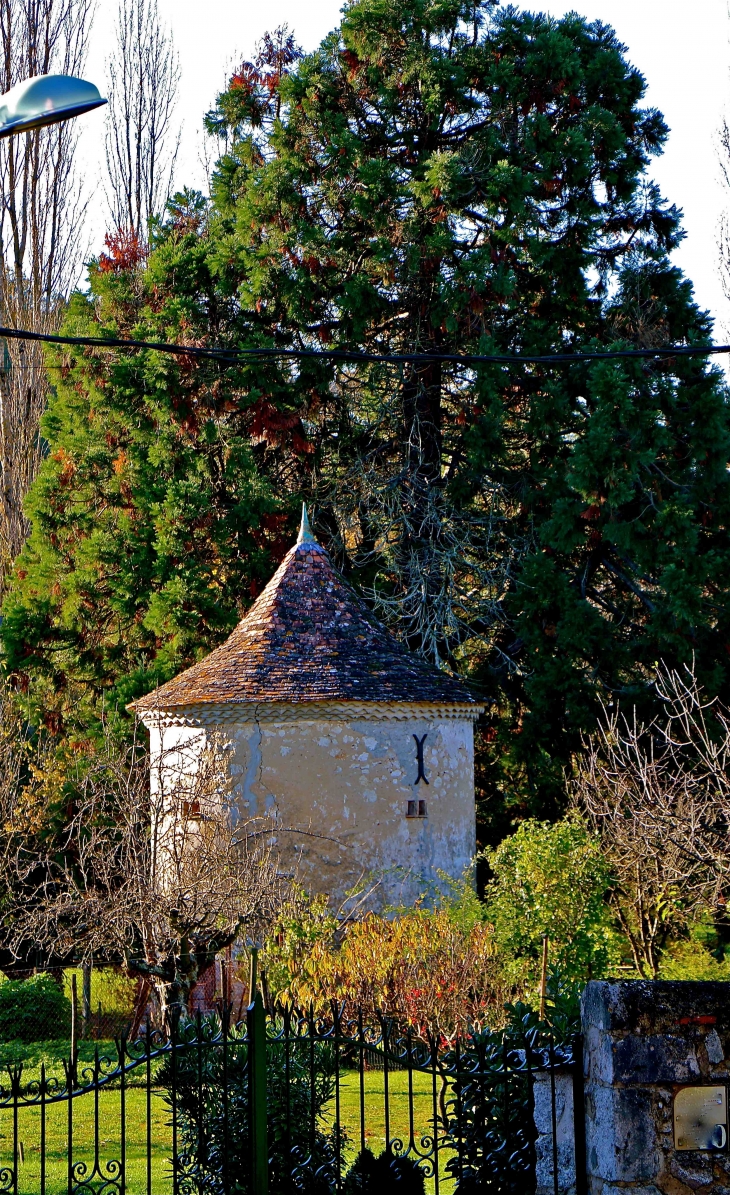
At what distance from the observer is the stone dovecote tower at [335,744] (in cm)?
1650

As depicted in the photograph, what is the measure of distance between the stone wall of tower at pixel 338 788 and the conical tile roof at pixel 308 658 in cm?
25

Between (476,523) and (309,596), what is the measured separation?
15.3ft

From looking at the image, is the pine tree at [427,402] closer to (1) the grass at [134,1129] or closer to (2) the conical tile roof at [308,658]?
(2) the conical tile roof at [308,658]

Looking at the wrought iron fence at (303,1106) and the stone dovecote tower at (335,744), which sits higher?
the stone dovecote tower at (335,744)

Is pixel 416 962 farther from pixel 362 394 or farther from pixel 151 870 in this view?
pixel 362 394

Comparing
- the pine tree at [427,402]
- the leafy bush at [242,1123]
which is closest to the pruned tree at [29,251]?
the pine tree at [427,402]

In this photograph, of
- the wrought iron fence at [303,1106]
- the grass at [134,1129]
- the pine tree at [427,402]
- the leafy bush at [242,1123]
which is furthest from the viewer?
the pine tree at [427,402]

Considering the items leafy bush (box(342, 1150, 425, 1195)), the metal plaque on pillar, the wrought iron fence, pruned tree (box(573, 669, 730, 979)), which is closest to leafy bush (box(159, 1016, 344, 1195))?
the wrought iron fence

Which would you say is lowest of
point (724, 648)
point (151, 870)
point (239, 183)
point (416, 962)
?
point (416, 962)

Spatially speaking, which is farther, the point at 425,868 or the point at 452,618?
the point at 452,618

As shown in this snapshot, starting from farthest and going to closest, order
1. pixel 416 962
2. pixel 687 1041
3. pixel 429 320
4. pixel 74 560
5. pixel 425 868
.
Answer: pixel 74 560
pixel 429 320
pixel 425 868
pixel 416 962
pixel 687 1041

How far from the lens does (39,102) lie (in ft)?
20.5

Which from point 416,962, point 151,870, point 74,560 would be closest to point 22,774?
point 74,560

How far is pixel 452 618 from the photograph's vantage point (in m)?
21.1
